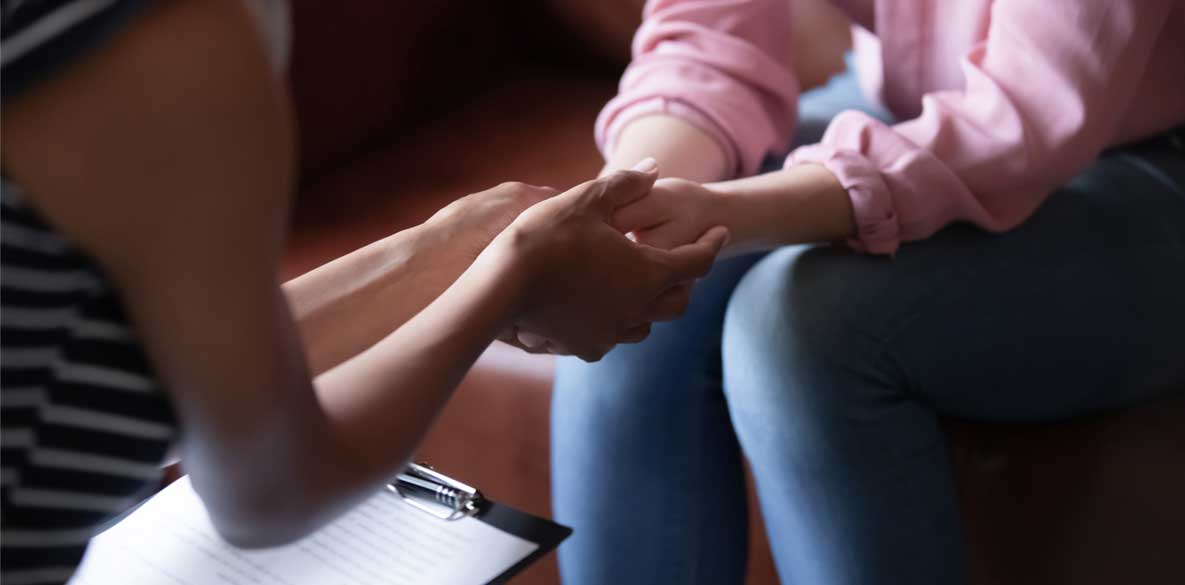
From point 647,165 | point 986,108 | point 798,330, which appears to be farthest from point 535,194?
point 986,108

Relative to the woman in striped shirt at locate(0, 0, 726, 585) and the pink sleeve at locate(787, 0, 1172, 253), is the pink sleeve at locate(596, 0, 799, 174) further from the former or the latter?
the woman in striped shirt at locate(0, 0, 726, 585)

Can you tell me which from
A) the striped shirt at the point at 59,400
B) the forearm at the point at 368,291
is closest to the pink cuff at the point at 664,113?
the forearm at the point at 368,291

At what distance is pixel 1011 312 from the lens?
0.73m

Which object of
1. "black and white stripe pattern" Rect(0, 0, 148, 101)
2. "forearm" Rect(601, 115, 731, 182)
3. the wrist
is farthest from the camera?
"forearm" Rect(601, 115, 731, 182)

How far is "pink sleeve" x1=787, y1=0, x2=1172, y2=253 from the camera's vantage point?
0.74 meters

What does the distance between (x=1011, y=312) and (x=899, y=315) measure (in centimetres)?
7

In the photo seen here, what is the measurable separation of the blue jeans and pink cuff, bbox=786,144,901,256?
1 centimetres

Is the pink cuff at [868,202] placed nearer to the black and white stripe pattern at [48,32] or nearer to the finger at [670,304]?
the finger at [670,304]

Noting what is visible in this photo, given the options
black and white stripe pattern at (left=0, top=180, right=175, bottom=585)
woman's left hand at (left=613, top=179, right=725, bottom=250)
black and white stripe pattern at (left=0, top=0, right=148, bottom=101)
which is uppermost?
black and white stripe pattern at (left=0, top=0, right=148, bottom=101)

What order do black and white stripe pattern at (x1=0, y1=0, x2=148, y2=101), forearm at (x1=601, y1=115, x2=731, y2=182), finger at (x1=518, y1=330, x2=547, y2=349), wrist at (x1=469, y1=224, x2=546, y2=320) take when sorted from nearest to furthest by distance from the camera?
black and white stripe pattern at (x1=0, y1=0, x2=148, y2=101)
wrist at (x1=469, y1=224, x2=546, y2=320)
finger at (x1=518, y1=330, x2=547, y2=349)
forearm at (x1=601, y1=115, x2=731, y2=182)

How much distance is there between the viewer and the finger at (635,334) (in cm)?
71

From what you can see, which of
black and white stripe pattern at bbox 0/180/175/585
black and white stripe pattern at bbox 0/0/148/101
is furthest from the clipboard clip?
black and white stripe pattern at bbox 0/0/148/101

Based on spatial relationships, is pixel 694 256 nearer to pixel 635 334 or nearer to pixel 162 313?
pixel 635 334

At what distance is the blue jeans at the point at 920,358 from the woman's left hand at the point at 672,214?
5 cm
